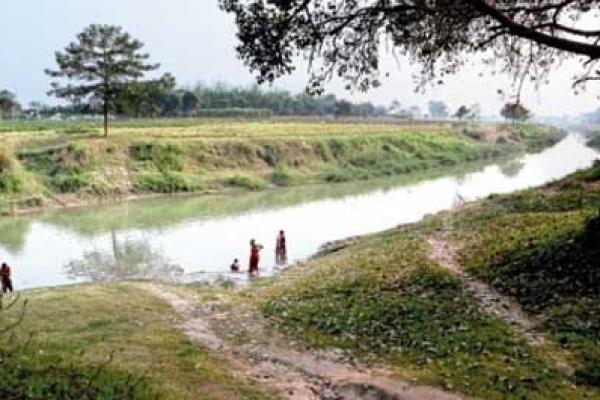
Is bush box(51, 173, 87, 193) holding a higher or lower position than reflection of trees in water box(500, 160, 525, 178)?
higher

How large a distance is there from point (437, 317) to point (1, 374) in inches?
366

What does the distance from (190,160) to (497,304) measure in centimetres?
5483

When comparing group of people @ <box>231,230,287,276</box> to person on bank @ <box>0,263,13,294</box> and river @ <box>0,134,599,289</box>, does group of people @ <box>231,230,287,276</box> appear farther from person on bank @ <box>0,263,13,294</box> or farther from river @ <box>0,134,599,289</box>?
person on bank @ <box>0,263,13,294</box>

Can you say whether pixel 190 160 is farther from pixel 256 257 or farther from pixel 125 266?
pixel 256 257

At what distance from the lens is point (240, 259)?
112ft

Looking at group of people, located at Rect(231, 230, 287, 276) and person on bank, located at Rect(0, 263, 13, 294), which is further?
group of people, located at Rect(231, 230, 287, 276)

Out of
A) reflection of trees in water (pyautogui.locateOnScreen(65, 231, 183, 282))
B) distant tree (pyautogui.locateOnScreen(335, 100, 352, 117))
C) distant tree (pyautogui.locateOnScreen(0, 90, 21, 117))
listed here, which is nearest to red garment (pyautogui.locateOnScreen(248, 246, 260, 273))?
reflection of trees in water (pyautogui.locateOnScreen(65, 231, 183, 282))

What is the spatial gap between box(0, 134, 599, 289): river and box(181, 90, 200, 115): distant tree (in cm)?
7024

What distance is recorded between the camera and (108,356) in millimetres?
13367

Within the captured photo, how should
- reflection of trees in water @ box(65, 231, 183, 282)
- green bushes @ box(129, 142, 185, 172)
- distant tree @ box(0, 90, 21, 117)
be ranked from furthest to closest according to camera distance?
distant tree @ box(0, 90, 21, 117) → green bushes @ box(129, 142, 185, 172) → reflection of trees in water @ box(65, 231, 183, 282)

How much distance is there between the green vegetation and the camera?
31.5 ft

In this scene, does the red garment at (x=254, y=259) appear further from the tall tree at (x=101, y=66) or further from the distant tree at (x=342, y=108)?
the distant tree at (x=342, y=108)

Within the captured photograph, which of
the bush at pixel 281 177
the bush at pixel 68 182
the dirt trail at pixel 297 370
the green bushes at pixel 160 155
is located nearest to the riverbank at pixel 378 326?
the dirt trail at pixel 297 370

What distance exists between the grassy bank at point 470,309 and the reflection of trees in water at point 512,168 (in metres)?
55.8
